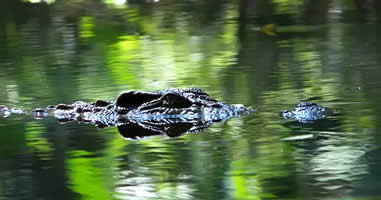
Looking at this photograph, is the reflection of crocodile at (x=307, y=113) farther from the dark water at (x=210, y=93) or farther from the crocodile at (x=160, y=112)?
the dark water at (x=210, y=93)

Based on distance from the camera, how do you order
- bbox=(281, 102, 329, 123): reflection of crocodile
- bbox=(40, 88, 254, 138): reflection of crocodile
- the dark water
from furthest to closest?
bbox=(40, 88, 254, 138): reflection of crocodile < bbox=(281, 102, 329, 123): reflection of crocodile < the dark water

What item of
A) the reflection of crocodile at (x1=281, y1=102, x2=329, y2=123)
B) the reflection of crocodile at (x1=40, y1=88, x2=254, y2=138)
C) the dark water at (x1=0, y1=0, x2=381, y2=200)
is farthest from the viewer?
the reflection of crocodile at (x1=40, y1=88, x2=254, y2=138)

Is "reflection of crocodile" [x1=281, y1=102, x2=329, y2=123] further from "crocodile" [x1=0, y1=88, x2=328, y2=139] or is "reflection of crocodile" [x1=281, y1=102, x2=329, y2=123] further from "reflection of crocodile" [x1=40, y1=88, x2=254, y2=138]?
"reflection of crocodile" [x1=40, y1=88, x2=254, y2=138]

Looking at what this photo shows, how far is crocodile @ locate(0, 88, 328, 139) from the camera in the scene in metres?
7.46

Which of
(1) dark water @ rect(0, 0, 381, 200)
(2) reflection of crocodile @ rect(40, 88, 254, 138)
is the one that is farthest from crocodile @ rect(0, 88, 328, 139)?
(1) dark water @ rect(0, 0, 381, 200)

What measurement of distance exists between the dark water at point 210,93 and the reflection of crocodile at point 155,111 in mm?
229

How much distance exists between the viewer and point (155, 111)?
806 cm

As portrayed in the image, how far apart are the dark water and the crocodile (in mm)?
190

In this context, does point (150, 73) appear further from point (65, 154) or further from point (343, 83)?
point (65, 154)

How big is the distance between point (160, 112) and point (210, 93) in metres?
1.34

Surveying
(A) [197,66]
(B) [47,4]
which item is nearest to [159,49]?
(A) [197,66]

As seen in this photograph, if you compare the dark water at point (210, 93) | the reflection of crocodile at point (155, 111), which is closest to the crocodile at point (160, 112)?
the reflection of crocodile at point (155, 111)

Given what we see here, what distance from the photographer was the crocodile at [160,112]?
746cm

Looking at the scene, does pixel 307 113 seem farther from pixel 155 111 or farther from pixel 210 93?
pixel 210 93
